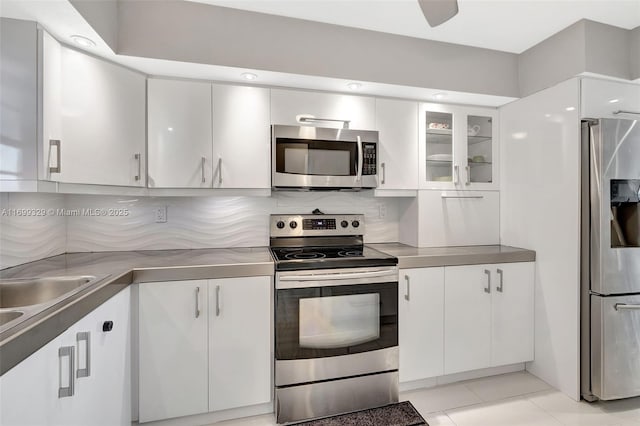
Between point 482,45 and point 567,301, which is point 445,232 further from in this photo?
point 482,45

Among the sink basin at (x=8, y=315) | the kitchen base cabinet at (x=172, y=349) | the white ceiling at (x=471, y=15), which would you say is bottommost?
the kitchen base cabinet at (x=172, y=349)

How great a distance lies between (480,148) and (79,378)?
2.92m

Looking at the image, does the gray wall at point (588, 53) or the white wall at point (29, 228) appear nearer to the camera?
the white wall at point (29, 228)

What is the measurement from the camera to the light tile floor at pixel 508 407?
73.5 inches

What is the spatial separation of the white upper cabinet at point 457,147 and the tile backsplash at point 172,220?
1.75 ft

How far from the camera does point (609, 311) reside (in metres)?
1.93

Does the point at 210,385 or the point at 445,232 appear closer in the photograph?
the point at 210,385

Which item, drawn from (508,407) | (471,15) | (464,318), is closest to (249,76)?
(471,15)

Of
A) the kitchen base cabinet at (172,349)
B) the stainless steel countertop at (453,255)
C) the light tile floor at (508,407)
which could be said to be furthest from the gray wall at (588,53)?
the kitchen base cabinet at (172,349)

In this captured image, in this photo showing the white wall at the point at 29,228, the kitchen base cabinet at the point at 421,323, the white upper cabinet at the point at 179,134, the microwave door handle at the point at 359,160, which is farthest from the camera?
the microwave door handle at the point at 359,160

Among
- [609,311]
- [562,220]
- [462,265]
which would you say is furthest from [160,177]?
[609,311]

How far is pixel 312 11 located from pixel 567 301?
2488mm

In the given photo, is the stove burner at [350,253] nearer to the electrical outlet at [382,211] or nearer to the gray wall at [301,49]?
the electrical outlet at [382,211]

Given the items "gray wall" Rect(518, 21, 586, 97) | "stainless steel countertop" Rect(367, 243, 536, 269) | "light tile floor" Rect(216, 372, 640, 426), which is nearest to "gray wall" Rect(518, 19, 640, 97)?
"gray wall" Rect(518, 21, 586, 97)
